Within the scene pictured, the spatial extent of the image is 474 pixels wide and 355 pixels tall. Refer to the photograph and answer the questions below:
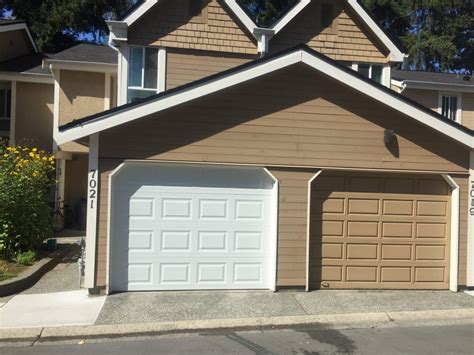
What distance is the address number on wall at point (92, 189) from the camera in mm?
8453

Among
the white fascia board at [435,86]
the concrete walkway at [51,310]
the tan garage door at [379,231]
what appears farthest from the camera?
the white fascia board at [435,86]

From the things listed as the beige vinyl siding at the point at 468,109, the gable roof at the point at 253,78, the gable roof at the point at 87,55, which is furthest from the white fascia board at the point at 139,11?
the beige vinyl siding at the point at 468,109

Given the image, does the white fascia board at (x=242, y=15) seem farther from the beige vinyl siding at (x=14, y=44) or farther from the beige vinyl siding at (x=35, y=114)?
the beige vinyl siding at (x=14, y=44)

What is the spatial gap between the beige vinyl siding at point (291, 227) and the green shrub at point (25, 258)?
503cm

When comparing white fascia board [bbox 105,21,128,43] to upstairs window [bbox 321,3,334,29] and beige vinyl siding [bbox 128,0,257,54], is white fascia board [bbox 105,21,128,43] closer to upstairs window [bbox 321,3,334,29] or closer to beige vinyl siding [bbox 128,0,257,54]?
beige vinyl siding [bbox 128,0,257,54]

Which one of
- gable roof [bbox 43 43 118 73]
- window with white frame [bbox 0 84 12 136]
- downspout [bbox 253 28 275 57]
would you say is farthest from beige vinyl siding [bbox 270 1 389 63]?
window with white frame [bbox 0 84 12 136]

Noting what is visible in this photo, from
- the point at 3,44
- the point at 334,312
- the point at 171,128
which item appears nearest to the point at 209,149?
the point at 171,128

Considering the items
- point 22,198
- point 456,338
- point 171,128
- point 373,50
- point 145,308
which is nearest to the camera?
point 456,338

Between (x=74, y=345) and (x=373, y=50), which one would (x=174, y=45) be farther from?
(x=74, y=345)

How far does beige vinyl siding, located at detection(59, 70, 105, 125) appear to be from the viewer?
1656cm

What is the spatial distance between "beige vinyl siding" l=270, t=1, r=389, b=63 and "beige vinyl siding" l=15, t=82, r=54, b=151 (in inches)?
345

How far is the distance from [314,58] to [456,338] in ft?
16.2

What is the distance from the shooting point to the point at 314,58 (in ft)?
29.0

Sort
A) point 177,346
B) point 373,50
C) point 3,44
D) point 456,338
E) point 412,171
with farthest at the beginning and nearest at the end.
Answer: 1. point 3,44
2. point 373,50
3. point 412,171
4. point 456,338
5. point 177,346
